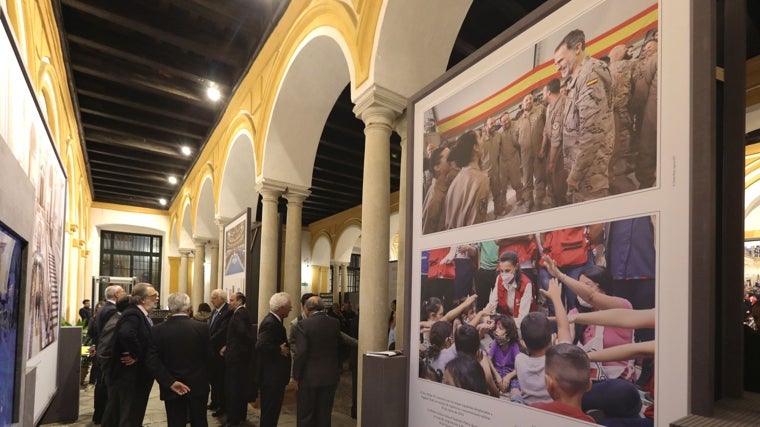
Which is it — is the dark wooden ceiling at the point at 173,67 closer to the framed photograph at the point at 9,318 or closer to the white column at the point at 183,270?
Answer: the white column at the point at 183,270

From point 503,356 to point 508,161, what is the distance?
764 millimetres

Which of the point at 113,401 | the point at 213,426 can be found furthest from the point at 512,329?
the point at 213,426

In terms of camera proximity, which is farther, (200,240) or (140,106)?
(200,240)

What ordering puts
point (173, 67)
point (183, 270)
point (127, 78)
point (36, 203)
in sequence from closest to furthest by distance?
point (36, 203) → point (173, 67) → point (127, 78) → point (183, 270)

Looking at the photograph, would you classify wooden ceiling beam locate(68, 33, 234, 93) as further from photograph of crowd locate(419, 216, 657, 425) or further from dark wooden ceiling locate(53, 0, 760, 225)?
photograph of crowd locate(419, 216, 657, 425)

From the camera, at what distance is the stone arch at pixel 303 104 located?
17.6 ft

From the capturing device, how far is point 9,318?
1591 millimetres

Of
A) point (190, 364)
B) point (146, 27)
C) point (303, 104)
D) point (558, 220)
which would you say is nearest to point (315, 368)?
point (190, 364)

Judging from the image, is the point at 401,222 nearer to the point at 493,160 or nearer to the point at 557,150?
the point at 493,160

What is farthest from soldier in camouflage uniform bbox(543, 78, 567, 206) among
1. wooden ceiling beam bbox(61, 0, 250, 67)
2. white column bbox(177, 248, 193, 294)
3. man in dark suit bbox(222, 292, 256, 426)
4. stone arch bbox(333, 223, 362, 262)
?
stone arch bbox(333, 223, 362, 262)

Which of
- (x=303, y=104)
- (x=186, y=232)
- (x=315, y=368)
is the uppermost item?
(x=303, y=104)

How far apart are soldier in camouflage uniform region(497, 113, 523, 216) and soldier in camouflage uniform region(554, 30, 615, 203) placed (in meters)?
0.22

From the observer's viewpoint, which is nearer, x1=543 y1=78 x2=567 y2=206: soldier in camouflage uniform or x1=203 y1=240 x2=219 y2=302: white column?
x1=543 y1=78 x2=567 y2=206: soldier in camouflage uniform

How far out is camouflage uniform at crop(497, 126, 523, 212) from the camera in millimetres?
1792
